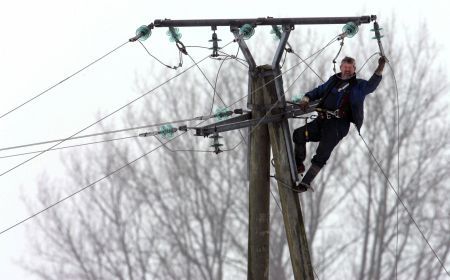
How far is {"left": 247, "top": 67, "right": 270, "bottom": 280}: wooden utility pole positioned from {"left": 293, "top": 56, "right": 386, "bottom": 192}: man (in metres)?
0.38

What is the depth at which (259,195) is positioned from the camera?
1187 cm

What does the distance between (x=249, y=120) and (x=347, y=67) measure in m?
1.17

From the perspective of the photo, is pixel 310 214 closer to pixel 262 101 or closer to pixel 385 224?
pixel 385 224

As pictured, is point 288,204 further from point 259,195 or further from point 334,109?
point 334,109

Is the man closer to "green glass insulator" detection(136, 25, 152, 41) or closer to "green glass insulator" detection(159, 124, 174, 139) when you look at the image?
"green glass insulator" detection(159, 124, 174, 139)

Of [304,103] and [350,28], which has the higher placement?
[350,28]

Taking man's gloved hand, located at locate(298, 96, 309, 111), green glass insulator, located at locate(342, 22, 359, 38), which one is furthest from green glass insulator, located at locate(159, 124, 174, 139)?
green glass insulator, located at locate(342, 22, 359, 38)

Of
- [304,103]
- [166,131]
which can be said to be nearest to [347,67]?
[304,103]

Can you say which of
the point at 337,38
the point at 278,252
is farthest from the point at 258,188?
the point at 278,252

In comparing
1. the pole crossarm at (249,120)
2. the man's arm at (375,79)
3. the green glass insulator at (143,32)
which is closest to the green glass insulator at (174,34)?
the green glass insulator at (143,32)

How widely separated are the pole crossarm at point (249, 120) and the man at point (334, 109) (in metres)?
0.11

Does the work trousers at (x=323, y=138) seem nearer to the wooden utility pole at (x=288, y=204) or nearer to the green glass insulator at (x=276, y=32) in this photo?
the wooden utility pole at (x=288, y=204)

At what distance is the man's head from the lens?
39.3ft

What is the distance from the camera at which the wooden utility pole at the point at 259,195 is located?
11883mm
